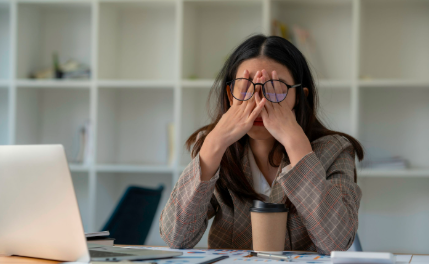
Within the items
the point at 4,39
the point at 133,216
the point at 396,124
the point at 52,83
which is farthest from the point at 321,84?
the point at 4,39

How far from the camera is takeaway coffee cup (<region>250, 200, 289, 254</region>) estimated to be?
0.96m

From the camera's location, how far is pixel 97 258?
0.79 m

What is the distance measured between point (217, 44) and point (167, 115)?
56cm

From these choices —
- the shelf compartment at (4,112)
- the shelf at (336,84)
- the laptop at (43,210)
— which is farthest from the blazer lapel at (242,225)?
the shelf compartment at (4,112)

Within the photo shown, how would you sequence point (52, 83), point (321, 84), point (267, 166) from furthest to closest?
point (52, 83) → point (321, 84) → point (267, 166)

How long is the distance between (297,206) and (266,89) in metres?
0.34

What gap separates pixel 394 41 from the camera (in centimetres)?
267

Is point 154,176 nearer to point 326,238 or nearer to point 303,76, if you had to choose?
point 303,76

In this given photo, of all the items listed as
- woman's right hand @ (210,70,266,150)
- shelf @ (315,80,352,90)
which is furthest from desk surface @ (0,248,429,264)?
shelf @ (315,80,352,90)

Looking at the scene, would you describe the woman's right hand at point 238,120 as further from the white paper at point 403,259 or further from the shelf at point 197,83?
the shelf at point 197,83

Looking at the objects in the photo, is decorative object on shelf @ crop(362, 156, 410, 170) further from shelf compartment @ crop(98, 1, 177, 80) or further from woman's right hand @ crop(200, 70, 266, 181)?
woman's right hand @ crop(200, 70, 266, 181)

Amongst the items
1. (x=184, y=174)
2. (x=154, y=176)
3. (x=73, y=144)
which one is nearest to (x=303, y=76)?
(x=184, y=174)

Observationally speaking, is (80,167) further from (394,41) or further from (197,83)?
(394,41)

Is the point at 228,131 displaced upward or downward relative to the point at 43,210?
upward
